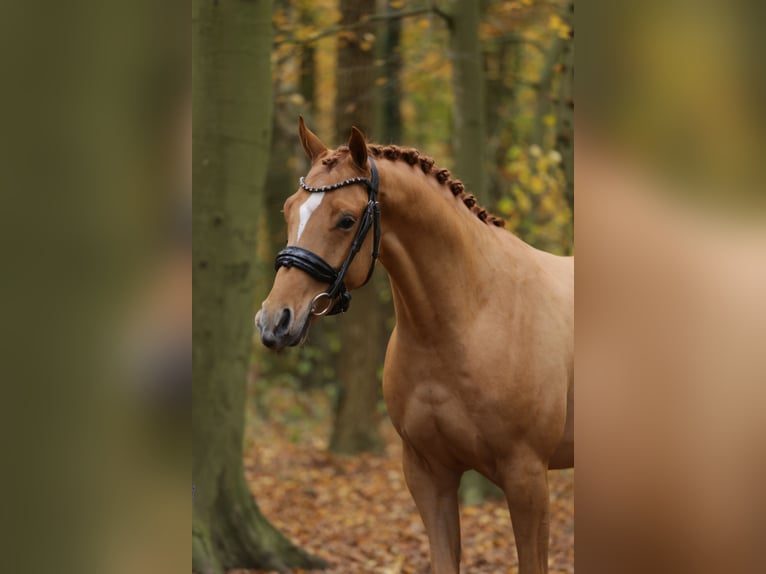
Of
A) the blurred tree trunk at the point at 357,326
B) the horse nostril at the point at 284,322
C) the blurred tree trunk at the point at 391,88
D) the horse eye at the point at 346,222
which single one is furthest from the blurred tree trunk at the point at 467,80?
the horse nostril at the point at 284,322

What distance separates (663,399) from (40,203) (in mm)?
618

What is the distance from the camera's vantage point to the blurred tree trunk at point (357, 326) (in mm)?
9953

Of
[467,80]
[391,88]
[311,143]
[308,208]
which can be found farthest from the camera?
[391,88]

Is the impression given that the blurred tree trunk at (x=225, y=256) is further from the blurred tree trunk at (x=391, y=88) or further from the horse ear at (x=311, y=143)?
the blurred tree trunk at (x=391, y=88)

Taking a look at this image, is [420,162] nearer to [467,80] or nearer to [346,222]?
[346,222]

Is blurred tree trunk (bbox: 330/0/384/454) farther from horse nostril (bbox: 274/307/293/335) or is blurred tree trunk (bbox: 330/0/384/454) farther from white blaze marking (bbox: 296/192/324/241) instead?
horse nostril (bbox: 274/307/293/335)

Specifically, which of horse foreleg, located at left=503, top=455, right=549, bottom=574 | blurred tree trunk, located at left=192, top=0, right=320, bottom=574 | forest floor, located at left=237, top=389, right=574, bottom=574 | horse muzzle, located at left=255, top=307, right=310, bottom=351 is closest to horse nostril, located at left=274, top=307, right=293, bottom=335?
horse muzzle, located at left=255, top=307, right=310, bottom=351

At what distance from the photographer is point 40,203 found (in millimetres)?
792

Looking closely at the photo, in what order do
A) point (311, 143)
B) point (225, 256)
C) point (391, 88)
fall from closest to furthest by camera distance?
point (311, 143)
point (225, 256)
point (391, 88)

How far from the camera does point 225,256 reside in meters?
5.88

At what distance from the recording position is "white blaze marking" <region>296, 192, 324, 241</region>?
323cm

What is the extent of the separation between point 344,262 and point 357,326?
7270 mm

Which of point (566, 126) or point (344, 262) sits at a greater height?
point (566, 126)

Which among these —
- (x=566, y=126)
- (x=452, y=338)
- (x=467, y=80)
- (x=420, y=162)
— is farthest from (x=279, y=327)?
(x=467, y=80)
